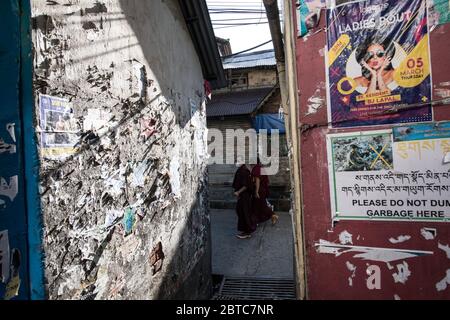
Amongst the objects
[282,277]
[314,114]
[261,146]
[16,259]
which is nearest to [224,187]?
[261,146]

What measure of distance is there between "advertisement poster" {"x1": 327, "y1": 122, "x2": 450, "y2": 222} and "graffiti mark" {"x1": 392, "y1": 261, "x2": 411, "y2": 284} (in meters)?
0.32

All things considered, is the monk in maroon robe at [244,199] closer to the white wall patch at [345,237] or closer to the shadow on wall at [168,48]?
the shadow on wall at [168,48]

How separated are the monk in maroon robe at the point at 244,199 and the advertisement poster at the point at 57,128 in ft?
17.2

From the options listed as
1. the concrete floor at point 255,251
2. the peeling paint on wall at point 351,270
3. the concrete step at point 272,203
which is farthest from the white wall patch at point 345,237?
the concrete step at point 272,203

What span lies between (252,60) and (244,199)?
8.04 meters

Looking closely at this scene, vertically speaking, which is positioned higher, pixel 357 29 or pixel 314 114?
pixel 357 29

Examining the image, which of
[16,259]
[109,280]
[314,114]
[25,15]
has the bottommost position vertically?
[109,280]

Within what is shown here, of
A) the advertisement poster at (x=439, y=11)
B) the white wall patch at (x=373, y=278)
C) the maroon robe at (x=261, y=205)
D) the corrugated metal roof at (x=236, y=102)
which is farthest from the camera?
the corrugated metal roof at (x=236, y=102)

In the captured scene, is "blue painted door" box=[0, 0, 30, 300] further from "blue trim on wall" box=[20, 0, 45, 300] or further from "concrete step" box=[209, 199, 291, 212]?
"concrete step" box=[209, 199, 291, 212]

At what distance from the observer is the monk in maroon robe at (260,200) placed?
746 cm

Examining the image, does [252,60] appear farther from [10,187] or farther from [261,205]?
[10,187]
